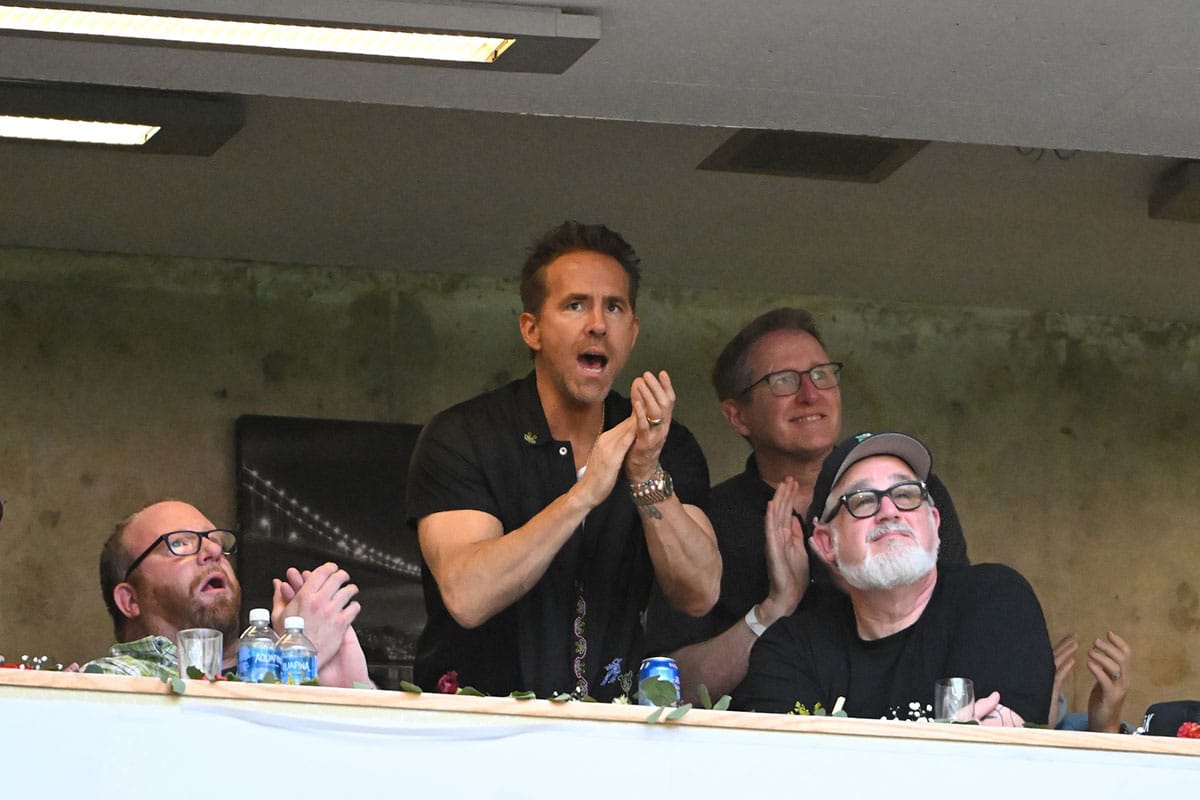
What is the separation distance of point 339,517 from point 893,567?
2.67 m

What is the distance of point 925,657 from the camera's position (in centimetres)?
378

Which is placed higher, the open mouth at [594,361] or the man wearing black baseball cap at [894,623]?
the open mouth at [594,361]

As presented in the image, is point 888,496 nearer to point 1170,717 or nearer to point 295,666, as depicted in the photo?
point 1170,717

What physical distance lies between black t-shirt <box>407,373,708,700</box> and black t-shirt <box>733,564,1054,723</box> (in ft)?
0.91

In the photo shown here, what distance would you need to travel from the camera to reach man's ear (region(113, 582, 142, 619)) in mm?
4133

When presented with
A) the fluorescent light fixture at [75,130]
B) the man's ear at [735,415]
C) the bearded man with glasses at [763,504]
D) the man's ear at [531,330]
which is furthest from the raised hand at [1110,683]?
the fluorescent light fixture at [75,130]

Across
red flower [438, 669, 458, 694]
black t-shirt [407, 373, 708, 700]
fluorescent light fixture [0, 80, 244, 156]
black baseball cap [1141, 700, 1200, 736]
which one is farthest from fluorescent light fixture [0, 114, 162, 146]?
black baseball cap [1141, 700, 1200, 736]

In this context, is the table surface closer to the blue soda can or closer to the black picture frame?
the blue soda can

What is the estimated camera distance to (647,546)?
157 inches

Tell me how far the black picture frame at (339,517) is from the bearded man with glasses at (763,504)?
5.41 ft

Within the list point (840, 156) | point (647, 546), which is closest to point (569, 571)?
point (647, 546)

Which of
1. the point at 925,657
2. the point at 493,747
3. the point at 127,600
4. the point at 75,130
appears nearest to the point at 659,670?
the point at 493,747

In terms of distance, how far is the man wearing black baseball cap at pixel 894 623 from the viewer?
3711 mm

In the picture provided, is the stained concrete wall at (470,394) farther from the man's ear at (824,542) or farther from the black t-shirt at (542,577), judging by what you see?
the man's ear at (824,542)
